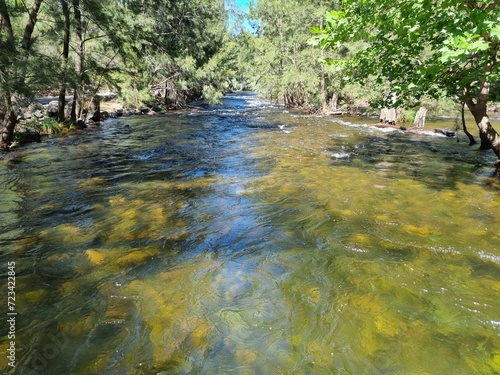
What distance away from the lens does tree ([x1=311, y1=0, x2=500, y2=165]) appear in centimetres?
421

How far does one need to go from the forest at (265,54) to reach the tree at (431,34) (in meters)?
0.03

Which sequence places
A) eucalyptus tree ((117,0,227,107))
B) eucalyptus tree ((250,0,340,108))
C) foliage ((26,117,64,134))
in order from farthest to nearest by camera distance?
eucalyptus tree ((250,0,340,108)) < eucalyptus tree ((117,0,227,107)) < foliage ((26,117,64,134))

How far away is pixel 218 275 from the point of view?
442cm

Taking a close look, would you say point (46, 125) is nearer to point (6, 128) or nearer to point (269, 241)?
point (6, 128)

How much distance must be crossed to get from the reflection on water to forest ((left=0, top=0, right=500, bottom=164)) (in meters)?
2.83

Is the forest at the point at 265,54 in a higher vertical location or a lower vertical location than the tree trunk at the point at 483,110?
higher

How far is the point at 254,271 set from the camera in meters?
4.53

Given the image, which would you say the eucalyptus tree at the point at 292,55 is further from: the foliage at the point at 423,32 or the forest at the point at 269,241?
the foliage at the point at 423,32

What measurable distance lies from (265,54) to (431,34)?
33486 mm

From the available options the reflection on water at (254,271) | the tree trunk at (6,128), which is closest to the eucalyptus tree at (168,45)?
the tree trunk at (6,128)

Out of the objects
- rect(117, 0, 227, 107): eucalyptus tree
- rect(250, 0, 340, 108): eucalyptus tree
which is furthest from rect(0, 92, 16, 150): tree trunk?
rect(250, 0, 340, 108): eucalyptus tree

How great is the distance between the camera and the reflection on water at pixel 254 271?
122 inches

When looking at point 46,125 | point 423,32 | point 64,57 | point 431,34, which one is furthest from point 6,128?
point 431,34

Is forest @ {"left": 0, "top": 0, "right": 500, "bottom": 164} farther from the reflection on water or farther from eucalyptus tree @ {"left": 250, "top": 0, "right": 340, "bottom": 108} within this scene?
the reflection on water
